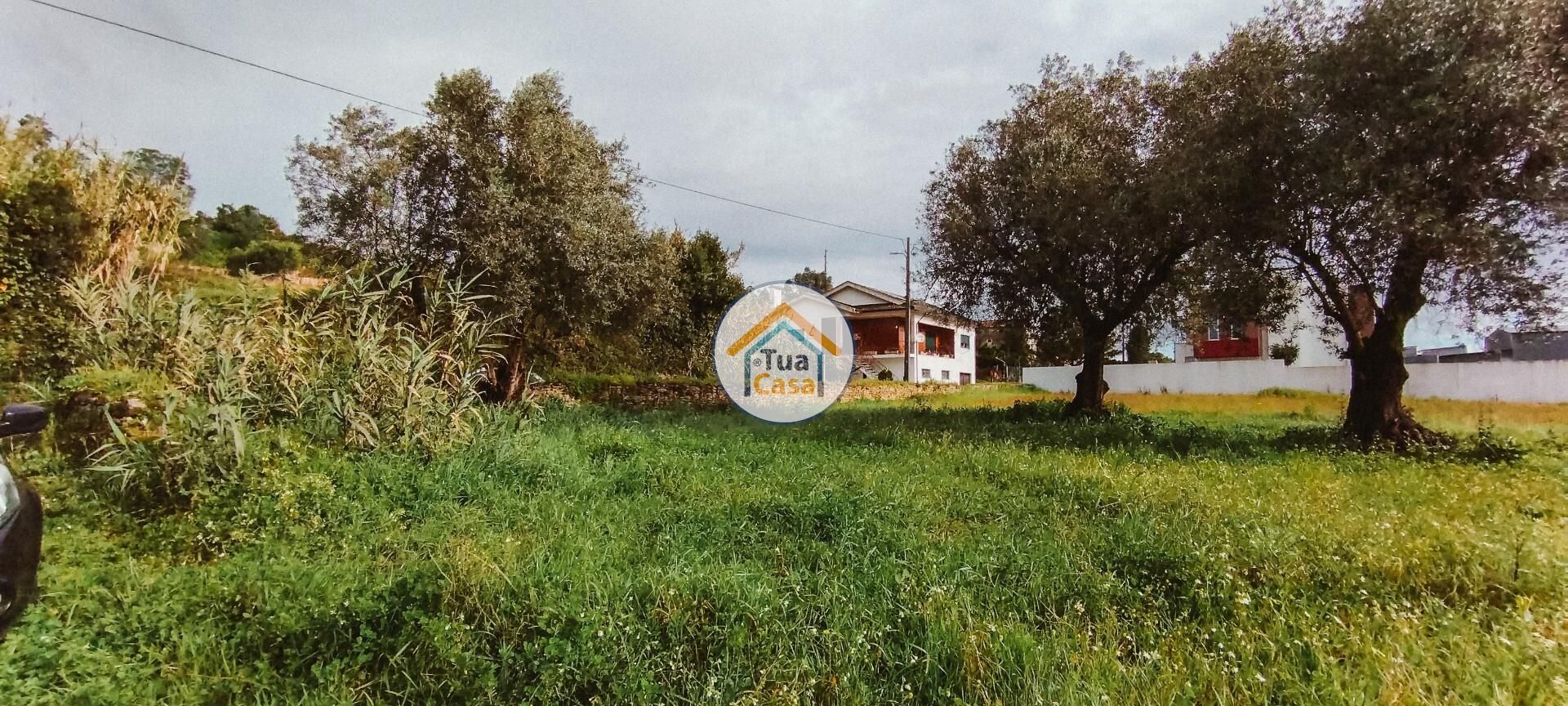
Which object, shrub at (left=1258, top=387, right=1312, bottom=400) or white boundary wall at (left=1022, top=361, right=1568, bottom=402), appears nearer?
white boundary wall at (left=1022, top=361, right=1568, bottom=402)

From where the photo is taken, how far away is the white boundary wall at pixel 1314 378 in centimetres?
932

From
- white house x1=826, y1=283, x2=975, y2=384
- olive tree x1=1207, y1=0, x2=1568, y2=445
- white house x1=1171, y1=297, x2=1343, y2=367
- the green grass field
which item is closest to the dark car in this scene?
the green grass field

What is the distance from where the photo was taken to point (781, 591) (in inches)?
121

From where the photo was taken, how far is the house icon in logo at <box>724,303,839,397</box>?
559 inches

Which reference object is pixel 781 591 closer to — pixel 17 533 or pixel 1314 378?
pixel 17 533

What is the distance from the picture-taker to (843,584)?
3.13 m

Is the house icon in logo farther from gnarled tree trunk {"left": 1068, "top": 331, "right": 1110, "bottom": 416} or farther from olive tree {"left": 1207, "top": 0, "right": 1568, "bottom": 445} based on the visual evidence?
olive tree {"left": 1207, "top": 0, "right": 1568, "bottom": 445}

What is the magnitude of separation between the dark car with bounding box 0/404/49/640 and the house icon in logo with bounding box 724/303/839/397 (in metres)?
11.5

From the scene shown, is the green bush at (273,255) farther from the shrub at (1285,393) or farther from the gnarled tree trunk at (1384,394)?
the shrub at (1285,393)

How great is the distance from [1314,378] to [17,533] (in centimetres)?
1886

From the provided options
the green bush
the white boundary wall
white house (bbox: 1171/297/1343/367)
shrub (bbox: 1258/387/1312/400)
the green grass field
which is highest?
the green bush

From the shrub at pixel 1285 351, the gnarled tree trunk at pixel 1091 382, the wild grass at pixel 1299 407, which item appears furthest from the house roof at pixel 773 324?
the shrub at pixel 1285 351

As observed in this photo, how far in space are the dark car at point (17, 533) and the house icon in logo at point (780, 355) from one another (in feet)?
37.6

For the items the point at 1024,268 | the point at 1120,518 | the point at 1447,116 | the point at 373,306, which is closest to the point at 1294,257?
the point at 1447,116
